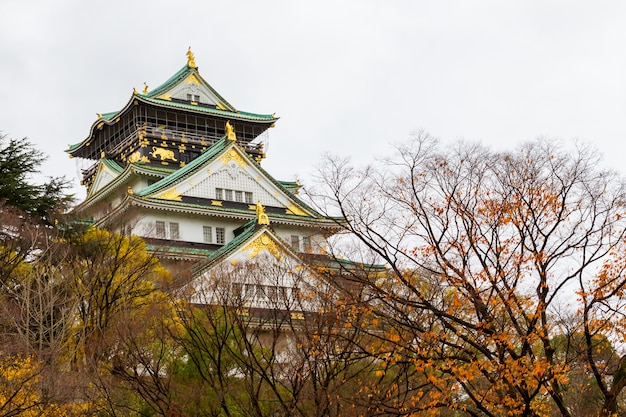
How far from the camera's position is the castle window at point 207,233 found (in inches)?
1511

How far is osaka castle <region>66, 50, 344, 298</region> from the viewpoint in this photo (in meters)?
33.6

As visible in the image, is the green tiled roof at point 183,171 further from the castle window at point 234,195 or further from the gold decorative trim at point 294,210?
the gold decorative trim at point 294,210

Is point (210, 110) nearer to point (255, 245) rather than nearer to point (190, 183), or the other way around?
point (190, 183)

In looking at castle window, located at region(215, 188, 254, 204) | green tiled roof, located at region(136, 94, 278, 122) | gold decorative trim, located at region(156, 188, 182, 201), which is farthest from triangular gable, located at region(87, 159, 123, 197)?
castle window, located at region(215, 188, 254, 204)

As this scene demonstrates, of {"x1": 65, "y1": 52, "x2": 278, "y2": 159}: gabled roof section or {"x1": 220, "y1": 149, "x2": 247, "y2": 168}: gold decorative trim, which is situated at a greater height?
{"x1": 65, "y1": 52, "x2": 278, "y2": 159}: gabled roof section

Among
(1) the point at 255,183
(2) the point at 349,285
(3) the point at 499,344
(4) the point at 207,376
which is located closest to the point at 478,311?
(3) the point at 499,344

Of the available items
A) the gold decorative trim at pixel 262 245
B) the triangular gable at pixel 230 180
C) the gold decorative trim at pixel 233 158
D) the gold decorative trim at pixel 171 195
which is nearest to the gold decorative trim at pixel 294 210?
the triangular gable at pixel 230 180

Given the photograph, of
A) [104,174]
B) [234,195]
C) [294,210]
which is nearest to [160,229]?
[234,195]

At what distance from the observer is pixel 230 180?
40.0m

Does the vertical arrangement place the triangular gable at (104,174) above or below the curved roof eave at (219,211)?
above

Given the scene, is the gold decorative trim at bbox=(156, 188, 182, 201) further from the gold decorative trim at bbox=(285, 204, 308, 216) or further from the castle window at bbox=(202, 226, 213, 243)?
the gold decorative trim at bbox=(285, 204, 308, 216)

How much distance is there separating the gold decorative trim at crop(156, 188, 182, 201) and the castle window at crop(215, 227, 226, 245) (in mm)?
2319

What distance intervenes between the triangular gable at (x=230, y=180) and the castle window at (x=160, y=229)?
1.34m

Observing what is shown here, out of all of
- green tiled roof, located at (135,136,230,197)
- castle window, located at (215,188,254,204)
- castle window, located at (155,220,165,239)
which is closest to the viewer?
castle window, located at (155,220,165,239)
